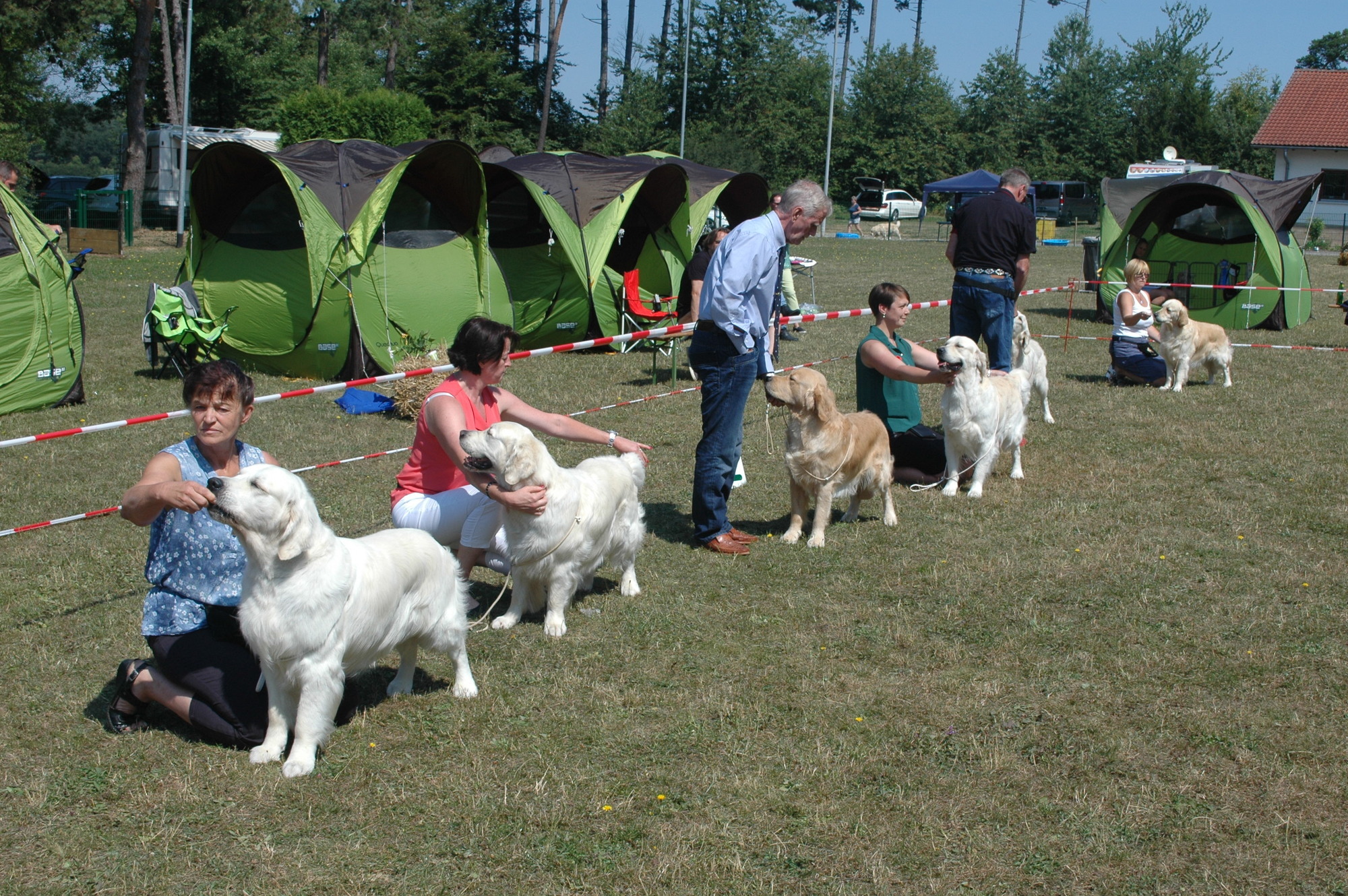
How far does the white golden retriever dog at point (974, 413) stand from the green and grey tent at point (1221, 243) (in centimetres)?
945

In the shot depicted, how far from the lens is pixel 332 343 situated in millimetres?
10477

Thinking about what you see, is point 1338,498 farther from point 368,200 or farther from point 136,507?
point 368,200

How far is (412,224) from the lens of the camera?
11.1m

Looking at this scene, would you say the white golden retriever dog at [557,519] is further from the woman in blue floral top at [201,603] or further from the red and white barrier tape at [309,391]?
the woman in blue floral top at [201,603]

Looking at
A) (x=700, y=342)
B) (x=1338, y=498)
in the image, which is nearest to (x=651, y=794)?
(x=700, y=342)

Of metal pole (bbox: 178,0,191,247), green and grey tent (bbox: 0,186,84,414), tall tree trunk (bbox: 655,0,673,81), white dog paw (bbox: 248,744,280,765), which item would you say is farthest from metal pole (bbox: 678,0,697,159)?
white dog paw (bbox: 248,744,280,765)

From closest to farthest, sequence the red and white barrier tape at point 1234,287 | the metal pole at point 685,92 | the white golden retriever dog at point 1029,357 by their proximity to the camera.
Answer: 1. the white golden retriever dog at point 1029,357
2. the red and white barrier tape at point 1234,287
3. the metal pole at point 685,92

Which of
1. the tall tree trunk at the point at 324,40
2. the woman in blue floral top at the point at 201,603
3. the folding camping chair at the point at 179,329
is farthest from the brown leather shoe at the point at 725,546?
the tall tree trunk at the point at 324,40

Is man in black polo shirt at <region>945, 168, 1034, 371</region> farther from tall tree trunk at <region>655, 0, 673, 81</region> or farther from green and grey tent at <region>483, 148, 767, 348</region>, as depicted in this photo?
tall tree trunk at <region>655, 0, 673, 81</region>

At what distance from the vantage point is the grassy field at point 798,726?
2.93 meters

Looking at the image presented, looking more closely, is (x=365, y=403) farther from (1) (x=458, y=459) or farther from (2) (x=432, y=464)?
(1) (x=458, y=459)

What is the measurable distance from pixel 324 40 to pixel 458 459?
153 feet

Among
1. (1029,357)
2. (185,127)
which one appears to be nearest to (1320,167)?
(1029,357)

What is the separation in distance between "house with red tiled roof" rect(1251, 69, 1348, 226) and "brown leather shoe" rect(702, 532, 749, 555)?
42177mm
